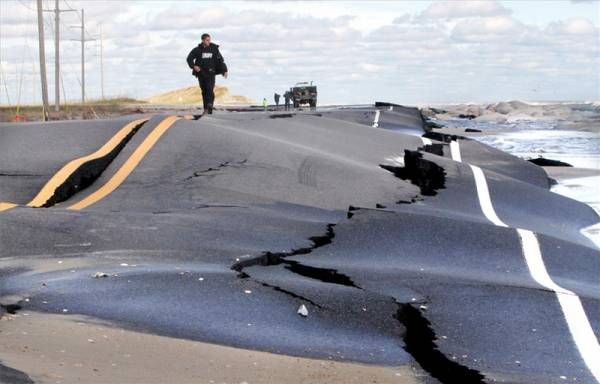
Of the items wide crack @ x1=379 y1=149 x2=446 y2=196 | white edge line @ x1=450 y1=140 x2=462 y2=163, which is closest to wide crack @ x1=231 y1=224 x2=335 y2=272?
wide crack @ x1=379 y1=149 x2=446 y2=196

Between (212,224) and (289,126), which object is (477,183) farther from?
(212,224)

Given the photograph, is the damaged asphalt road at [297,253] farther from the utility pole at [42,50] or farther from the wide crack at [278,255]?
the utility pole at [42,50]

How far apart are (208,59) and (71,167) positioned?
11.2 m

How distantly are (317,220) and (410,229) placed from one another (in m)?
0.96

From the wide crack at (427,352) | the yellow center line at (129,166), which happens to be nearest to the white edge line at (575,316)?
the wide crack at (427,352)

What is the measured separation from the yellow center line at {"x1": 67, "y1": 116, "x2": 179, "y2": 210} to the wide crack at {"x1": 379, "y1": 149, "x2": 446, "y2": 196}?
299 centimetres

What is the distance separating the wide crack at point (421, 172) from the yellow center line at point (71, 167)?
344cm

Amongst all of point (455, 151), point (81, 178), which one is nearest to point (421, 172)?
point (455, 151)

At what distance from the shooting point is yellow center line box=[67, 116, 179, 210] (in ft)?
29.2

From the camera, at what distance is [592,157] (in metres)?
26.2

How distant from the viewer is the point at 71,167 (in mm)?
9820

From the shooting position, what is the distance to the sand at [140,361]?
14.0 feet

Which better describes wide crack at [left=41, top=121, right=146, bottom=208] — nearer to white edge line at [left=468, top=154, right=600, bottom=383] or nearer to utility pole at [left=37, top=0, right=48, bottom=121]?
white edge line at [left=468, top=154, right=600, bottom=383]

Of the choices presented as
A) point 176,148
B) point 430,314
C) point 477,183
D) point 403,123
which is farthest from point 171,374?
point 403,123
